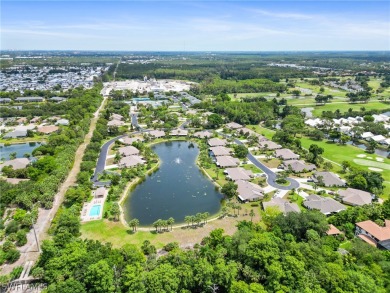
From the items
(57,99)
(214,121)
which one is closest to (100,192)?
(214,121)

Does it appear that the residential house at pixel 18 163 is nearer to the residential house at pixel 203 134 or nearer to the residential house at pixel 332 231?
the residential house at pixel 203 134

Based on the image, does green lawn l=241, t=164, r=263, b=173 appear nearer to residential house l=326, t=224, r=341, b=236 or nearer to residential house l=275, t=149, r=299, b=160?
residential house l=275, t=149, r=299, b=160

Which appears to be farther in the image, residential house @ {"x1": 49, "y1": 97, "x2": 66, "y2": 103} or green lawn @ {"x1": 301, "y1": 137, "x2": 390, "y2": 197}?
residential house @ {"x1": 49, "y1": 97, "x2": 66, "y2": 103}

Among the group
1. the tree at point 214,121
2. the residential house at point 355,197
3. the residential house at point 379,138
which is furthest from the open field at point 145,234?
the residential house at point 379,138

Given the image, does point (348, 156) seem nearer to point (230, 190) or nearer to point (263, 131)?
point (263, 131)

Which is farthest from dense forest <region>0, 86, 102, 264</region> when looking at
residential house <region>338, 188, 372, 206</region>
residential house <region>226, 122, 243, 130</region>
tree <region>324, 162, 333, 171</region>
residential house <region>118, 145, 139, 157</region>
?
tree <region>324, 162, 333, 171</region>

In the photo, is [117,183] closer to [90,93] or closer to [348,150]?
[348,150]
